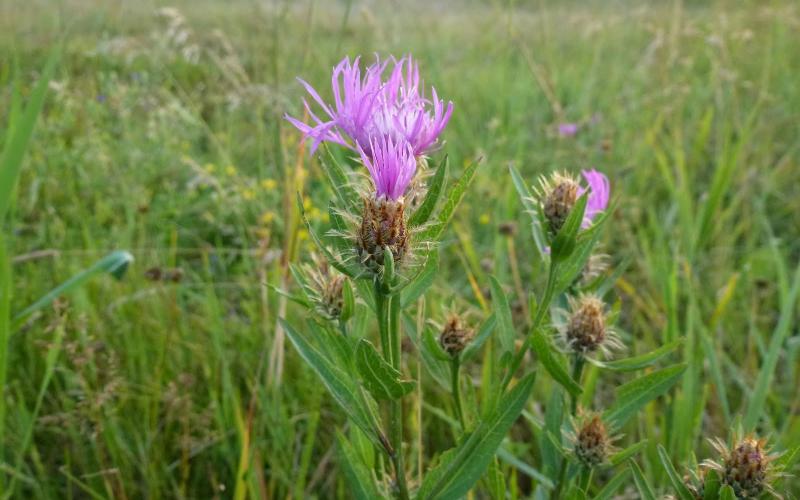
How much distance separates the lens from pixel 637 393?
0.90 m

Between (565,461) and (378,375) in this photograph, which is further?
(565,461)

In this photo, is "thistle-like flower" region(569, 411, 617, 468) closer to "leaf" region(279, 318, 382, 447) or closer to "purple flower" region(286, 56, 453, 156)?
"leaf" region(279, 318, 382, 447)

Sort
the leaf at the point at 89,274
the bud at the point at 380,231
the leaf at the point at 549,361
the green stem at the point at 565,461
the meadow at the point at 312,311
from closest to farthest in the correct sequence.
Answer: the bud at the point at 380,231 → the leaf at the point at 549,361 → the green stem at the point at 565,461 → the meadow at the point at 312,311 → the leaf at the point at 89,274

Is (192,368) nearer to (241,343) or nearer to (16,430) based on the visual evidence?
(241,343)

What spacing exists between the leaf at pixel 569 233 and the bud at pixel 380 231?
181mm

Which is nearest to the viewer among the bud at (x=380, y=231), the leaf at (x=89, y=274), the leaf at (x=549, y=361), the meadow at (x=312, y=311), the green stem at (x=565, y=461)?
the bud at (x=380, y=231)

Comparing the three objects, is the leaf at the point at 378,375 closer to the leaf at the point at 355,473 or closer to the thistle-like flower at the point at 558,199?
the leaf at the point at 355,473

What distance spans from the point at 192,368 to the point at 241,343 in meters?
0.13

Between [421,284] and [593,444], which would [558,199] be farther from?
[593,444]

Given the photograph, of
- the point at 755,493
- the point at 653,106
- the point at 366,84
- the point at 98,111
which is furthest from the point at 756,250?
the point at 98,111

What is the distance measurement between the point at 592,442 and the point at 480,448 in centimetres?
18

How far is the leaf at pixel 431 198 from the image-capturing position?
28.0 inches

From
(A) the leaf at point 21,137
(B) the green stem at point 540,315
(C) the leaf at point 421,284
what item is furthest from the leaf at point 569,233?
(A) the leaf at point 21,137

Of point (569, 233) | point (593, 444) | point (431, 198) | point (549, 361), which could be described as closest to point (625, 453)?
point (593, 444)
